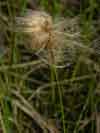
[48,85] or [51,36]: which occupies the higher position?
[51,36]

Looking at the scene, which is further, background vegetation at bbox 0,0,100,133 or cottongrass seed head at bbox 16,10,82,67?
background vegetation at bbox 0,0,100,133

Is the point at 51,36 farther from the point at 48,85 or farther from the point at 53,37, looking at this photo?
the point at 48,85

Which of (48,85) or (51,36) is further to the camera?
(48,85)

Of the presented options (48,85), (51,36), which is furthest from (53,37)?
(48,85)

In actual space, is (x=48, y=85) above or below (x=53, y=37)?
below

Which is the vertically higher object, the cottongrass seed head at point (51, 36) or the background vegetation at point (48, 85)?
the cottongrass seed head at point (51, 36)

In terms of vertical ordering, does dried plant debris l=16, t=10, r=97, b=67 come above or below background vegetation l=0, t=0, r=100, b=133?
above

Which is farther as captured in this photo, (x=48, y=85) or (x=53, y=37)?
(x=48, y=85)

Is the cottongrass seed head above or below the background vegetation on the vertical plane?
above

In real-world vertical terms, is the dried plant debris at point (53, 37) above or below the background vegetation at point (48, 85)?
above

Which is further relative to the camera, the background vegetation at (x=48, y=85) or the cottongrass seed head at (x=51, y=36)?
the background vegetation at (x=48, y=85)

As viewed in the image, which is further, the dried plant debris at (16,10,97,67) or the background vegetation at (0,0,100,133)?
the background vegetation at (0,0,100,133)

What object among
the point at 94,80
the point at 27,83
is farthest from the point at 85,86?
the point at 27,83
